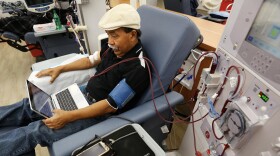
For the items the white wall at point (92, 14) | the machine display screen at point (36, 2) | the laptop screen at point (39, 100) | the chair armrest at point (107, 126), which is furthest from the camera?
the machine display screen at point (36, 2)

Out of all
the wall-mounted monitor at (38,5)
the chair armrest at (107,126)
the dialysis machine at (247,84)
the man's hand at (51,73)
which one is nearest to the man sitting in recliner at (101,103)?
the chair armrest at (107,126)

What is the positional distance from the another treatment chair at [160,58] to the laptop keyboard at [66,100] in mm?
255

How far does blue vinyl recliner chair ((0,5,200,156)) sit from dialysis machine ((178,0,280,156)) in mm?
198

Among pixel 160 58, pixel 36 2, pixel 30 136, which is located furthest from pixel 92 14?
pixel 36 2

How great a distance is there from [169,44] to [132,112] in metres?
0.45

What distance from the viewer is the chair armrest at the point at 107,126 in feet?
2.46

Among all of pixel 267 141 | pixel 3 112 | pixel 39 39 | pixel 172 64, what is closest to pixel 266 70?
pixel 267 141

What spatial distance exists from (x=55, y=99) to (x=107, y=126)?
21.4 inches

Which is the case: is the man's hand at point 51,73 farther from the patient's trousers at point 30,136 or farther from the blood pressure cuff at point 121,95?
the blood pressure cuff at point 121,95

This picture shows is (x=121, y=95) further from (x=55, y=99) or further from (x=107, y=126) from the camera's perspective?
(x=55, y=99)

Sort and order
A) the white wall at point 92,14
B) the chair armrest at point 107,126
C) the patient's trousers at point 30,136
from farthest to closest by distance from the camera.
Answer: the white wall at point 92,14, the patient's trousers at point 30,136, the chair armrest at point 107,126

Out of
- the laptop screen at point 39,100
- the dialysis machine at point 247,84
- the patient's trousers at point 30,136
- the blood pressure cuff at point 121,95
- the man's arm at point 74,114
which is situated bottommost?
the patient's trousers at point 30,136

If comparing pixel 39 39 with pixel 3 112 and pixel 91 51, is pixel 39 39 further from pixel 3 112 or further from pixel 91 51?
pixel 3 112

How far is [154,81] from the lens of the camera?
3.48 feet
